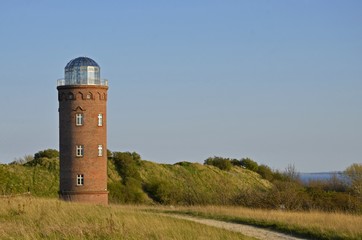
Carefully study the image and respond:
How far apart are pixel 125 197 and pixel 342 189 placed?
65.0 ft

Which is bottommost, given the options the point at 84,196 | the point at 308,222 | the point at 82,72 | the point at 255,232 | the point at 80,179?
the point at 255,232

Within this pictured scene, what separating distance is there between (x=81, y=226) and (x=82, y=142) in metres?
26.8

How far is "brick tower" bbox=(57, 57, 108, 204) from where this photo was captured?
45.3m

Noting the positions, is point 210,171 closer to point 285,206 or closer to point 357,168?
point 357,168

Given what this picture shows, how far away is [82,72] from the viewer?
47.1m

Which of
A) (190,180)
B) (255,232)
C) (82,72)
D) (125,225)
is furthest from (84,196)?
(190,180)

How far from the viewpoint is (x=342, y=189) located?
61656 mm

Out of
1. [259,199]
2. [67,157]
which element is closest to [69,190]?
[67,157]

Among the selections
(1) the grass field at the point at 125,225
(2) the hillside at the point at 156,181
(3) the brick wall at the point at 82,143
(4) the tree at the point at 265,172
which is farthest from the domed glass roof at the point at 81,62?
(4) the tree at the point at 265,172

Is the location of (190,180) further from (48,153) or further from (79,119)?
(79,119)

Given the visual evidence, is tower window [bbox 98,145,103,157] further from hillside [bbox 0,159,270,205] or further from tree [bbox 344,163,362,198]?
tree [bbox 344,163,362,198]

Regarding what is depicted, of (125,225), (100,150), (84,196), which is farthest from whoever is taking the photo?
(100,150)

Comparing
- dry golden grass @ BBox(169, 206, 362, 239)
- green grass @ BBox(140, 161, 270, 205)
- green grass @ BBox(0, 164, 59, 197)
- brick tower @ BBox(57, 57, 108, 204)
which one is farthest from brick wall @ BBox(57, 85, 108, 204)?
green grass @ BBox(140, 161, 270, 205)

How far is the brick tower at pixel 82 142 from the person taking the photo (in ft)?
149
